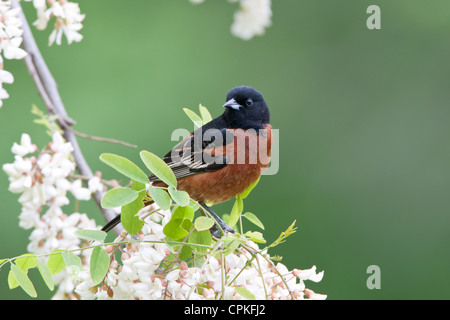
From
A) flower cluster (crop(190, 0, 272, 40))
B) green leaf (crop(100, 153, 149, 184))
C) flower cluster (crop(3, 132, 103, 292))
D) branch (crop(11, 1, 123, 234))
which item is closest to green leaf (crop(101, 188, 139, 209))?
green leaf (crop(100, 153, 149, 184))

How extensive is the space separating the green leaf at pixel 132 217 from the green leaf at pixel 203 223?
14cm

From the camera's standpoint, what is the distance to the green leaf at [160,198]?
58.7 inches

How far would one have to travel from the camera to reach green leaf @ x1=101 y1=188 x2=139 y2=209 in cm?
146

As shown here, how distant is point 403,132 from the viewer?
6.08 m

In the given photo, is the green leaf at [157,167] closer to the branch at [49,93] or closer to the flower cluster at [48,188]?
the flower cluster at [48,188]

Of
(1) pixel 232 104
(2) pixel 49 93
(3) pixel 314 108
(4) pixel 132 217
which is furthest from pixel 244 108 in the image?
(3) pixel 314 108

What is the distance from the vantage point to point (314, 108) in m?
5.98

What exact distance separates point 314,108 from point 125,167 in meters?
4.64

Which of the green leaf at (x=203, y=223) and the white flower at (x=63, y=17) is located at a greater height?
the white flower at (x=63, y=17)

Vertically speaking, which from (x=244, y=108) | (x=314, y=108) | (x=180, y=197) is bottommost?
(x=180, y=197)

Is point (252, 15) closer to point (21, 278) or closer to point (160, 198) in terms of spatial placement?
point (160, 198)

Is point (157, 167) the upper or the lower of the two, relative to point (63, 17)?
lower

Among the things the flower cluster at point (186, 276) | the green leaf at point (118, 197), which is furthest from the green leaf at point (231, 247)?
the green leaf at point (118, 197)

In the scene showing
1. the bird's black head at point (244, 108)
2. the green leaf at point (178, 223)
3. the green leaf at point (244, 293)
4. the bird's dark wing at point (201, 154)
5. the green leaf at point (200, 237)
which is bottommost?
the green leaf at point (244, 293)
